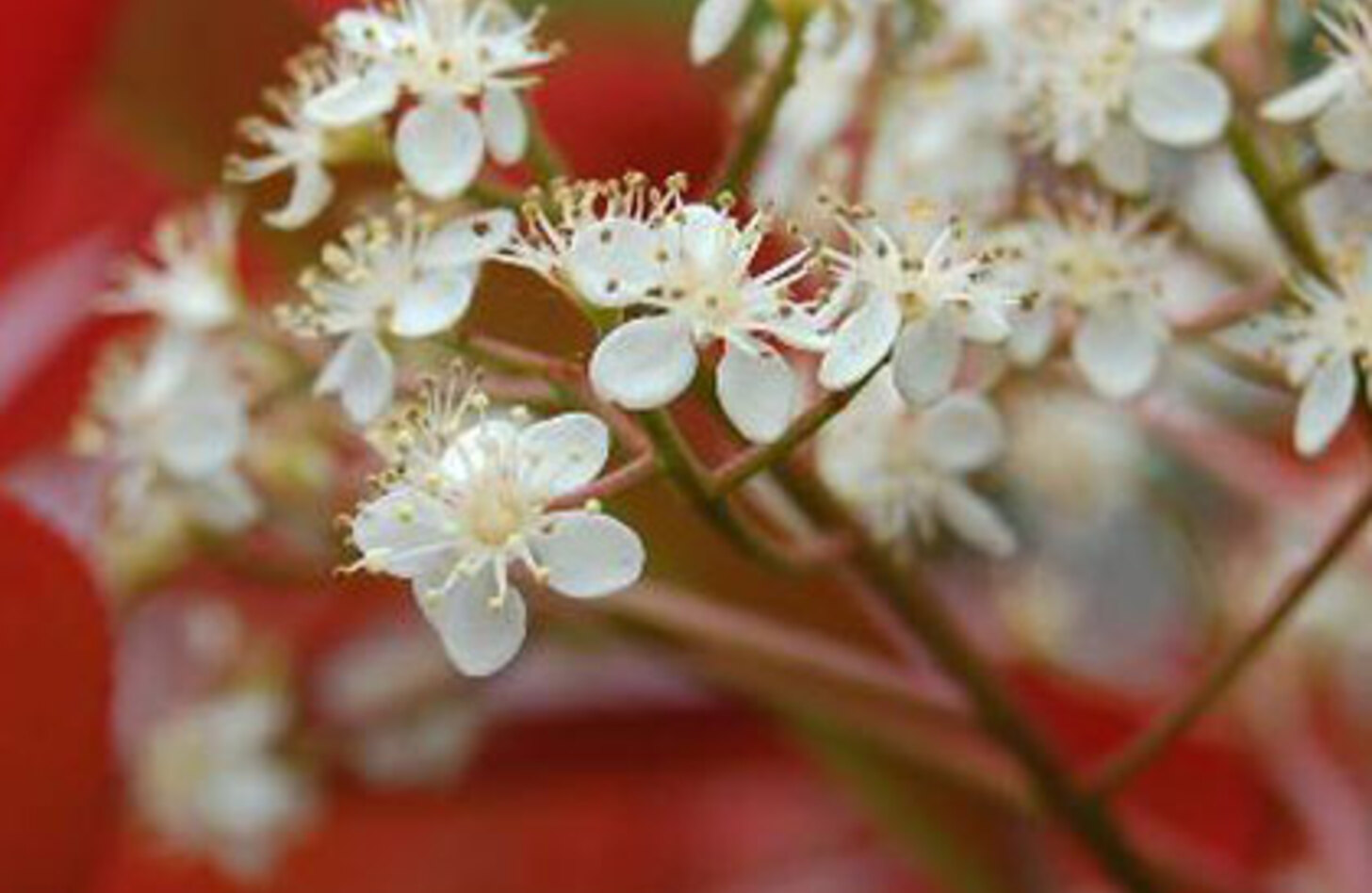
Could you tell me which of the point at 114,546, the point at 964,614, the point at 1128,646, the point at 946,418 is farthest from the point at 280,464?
the point at 1128,646

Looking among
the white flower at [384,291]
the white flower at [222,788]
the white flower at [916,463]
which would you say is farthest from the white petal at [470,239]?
the white flower at [222,788]

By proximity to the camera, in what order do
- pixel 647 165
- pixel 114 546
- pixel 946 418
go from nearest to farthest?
pixel 946 418
pixel 114 546
pixel 647 165

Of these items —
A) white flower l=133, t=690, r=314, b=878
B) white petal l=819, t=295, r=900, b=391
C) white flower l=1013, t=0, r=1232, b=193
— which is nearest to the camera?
white petal l=819, t=295, r=900, b=391

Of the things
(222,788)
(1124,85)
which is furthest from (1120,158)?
(222,788)

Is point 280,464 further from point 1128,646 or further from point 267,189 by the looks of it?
point 1128,646

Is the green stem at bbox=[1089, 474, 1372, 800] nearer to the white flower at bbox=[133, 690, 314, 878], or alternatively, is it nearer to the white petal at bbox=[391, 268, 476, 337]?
the white petal at bbox=[391, 268, 476, 337]

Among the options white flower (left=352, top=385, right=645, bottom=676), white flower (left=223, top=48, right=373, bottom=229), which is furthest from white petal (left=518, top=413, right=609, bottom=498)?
white flower (left=223, top=48, right=373, bottom=229)

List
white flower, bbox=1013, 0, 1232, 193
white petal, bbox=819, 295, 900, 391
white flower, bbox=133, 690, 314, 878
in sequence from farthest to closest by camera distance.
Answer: white flower, bbox=133, 690, 314, 878 → white flower, bbox=1013, 0, 1232, 193 → white petal, bbox=819, 295, 900, 391
